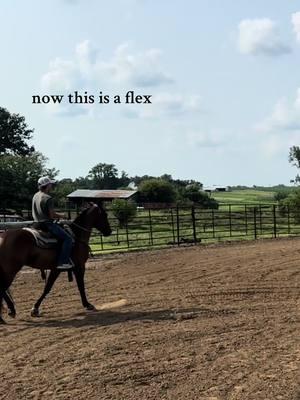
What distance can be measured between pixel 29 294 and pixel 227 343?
5.58 meters

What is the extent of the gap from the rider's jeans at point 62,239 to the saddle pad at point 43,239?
103 mm

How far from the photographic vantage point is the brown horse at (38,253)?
884 centimetres

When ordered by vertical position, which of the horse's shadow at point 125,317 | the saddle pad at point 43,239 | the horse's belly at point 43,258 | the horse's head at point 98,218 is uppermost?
the horse's head at point 98,218

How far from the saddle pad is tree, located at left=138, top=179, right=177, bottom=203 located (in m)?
59.2

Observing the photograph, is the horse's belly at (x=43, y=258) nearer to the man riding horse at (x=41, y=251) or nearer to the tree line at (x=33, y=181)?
the man riding horse at (x=41, y=251)

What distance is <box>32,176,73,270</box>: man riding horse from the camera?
9258 mm

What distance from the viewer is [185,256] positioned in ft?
60.1

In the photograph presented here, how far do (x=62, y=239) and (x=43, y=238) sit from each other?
12.8 inches

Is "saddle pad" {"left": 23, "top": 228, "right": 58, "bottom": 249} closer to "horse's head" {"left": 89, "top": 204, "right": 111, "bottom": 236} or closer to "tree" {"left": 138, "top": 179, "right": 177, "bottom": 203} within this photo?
"horse's head" {"left": 89, "top": 204, "right": 111, "bottom": 236}

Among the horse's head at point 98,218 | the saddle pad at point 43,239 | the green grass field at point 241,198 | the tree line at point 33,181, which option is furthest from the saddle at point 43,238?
the green grass field at point 241,198

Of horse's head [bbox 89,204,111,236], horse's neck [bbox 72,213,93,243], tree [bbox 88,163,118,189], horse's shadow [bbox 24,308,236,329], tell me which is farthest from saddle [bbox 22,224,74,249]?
tree [bbox 88,163,118,189]

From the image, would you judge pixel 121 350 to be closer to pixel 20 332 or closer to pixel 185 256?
pixel 20 332

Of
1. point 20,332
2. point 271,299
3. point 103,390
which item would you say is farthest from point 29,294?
point 103,390

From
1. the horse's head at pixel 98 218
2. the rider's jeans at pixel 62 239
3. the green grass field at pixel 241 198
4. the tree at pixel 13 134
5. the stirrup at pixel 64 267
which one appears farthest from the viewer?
the green grass field at pixel 241 198
